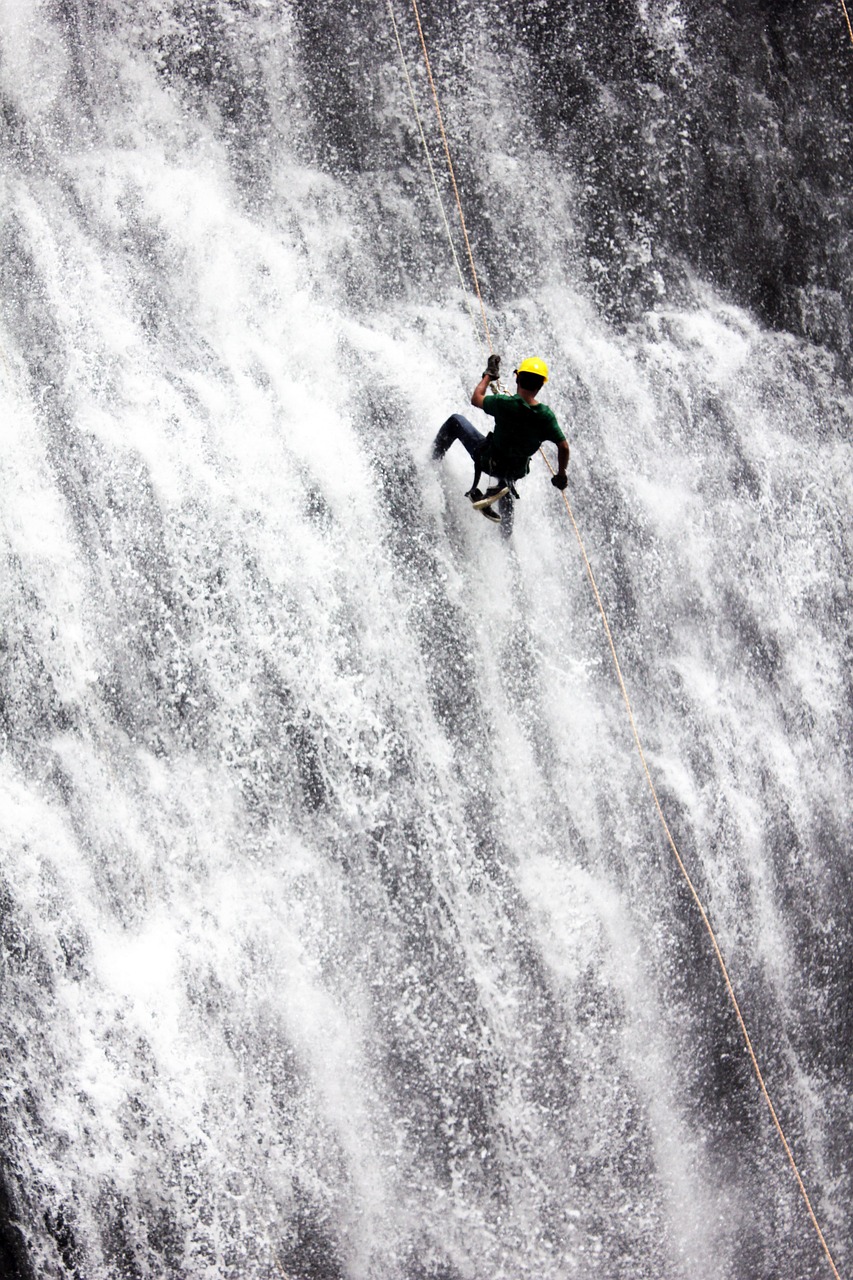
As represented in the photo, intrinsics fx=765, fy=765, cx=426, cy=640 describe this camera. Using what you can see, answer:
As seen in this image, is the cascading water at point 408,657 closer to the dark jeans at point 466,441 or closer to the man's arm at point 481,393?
the dark jeans at point 466,441

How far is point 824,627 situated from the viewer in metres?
4.14

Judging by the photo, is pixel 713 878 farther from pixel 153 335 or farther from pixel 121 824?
pixel 153 335

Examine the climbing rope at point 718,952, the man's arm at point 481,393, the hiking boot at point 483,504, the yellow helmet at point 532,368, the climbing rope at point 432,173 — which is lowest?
the climbing rope at point 718,952

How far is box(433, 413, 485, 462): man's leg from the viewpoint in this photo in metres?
3.72

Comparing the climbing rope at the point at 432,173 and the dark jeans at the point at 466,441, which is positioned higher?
the climbing rope at the point at 432,173

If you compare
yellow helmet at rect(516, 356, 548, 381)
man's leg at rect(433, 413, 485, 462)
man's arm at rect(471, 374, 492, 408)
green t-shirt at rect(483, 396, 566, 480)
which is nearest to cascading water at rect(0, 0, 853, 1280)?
man's leg at rect(433, 413, 485, 462)

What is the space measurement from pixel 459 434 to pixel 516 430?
46 centimetres

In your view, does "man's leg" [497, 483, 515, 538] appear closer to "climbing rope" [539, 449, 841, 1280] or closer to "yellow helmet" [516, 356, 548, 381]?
"climbing rope" [539, 449, 841, 1280]

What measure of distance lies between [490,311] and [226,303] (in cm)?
141

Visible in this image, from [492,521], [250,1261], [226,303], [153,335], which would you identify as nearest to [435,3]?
[226,303]

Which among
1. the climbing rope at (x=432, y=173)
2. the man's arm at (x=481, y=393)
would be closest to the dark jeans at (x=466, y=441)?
the man's arm at (x=481, y=393)

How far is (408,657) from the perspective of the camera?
3.92m

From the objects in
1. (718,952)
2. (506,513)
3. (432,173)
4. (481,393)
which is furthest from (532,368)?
A: (718,952)

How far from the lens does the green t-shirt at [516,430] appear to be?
3320 mm
